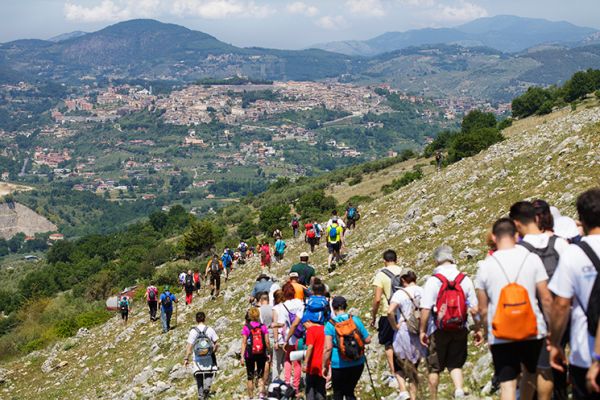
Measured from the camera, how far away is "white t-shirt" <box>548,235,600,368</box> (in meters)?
4.21

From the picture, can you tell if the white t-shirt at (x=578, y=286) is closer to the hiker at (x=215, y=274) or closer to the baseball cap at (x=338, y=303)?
the baseball cap at (x=338, y=303)

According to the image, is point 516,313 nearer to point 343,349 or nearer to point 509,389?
point 509,389

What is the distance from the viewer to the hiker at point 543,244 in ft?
16.6

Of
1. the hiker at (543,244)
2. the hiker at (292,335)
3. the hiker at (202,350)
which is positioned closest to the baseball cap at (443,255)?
the hiker at (543,244)

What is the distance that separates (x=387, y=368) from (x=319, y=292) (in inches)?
79.1

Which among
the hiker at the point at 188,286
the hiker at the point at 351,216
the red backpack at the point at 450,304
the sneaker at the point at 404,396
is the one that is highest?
the red backpack at the point at 450,304

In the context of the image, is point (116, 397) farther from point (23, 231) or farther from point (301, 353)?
A: point (23, 231)

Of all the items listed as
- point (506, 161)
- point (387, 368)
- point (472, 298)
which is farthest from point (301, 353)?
point (506, 161)

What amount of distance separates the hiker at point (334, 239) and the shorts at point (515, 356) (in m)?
11.5

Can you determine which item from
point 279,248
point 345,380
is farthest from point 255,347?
point 279,248

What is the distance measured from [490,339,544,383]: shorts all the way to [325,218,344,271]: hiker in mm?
11455

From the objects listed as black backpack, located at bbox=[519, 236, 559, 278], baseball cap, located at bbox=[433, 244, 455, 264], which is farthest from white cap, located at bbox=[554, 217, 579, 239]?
baseball cap, located at bbox=[433, 244, 455, 264]

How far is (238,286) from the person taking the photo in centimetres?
2016

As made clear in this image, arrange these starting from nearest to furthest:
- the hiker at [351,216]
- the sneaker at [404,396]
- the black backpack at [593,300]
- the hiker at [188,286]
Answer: the black backpack at [593,300] < the sneaker at [404,396] < the hiker at [188,286] < the hiker at [351,216]
